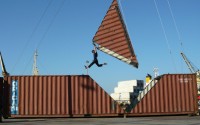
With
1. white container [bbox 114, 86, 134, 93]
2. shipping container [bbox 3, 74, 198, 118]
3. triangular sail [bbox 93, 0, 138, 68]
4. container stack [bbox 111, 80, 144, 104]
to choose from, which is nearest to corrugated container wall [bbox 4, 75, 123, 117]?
shipping container [bbox 3, 74, 198, 118]

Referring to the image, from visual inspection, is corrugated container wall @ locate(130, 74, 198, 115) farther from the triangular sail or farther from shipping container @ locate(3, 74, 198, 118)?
the triangular sail

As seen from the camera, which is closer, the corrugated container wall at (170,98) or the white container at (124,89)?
the corrugated container wall at (170,98)

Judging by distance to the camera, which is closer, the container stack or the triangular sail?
the triangular sail

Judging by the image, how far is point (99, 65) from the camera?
2119 centimetres

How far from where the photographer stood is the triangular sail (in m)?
22.4

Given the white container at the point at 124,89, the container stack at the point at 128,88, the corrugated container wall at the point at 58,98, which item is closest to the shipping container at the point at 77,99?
the corrugated container wall at the point at 58,98

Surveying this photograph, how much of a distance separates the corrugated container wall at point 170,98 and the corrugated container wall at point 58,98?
225 centimetres

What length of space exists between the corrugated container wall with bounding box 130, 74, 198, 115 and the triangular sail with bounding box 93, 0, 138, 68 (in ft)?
13.4

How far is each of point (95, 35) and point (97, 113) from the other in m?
6.16

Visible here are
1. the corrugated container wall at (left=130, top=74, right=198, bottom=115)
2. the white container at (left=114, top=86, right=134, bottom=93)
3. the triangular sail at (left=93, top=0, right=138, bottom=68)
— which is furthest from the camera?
the white container at (left=114, top=86, right=134, bottom=93)

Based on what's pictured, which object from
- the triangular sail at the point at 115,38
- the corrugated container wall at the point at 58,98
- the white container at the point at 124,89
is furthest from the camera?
the white container at the point at 124,89

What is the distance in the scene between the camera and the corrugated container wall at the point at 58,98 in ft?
79.0

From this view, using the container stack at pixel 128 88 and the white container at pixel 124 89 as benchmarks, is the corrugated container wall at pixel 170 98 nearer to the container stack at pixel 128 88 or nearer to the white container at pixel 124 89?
the container stack at pixel 128 88

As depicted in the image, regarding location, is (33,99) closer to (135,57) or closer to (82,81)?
(82,81)
